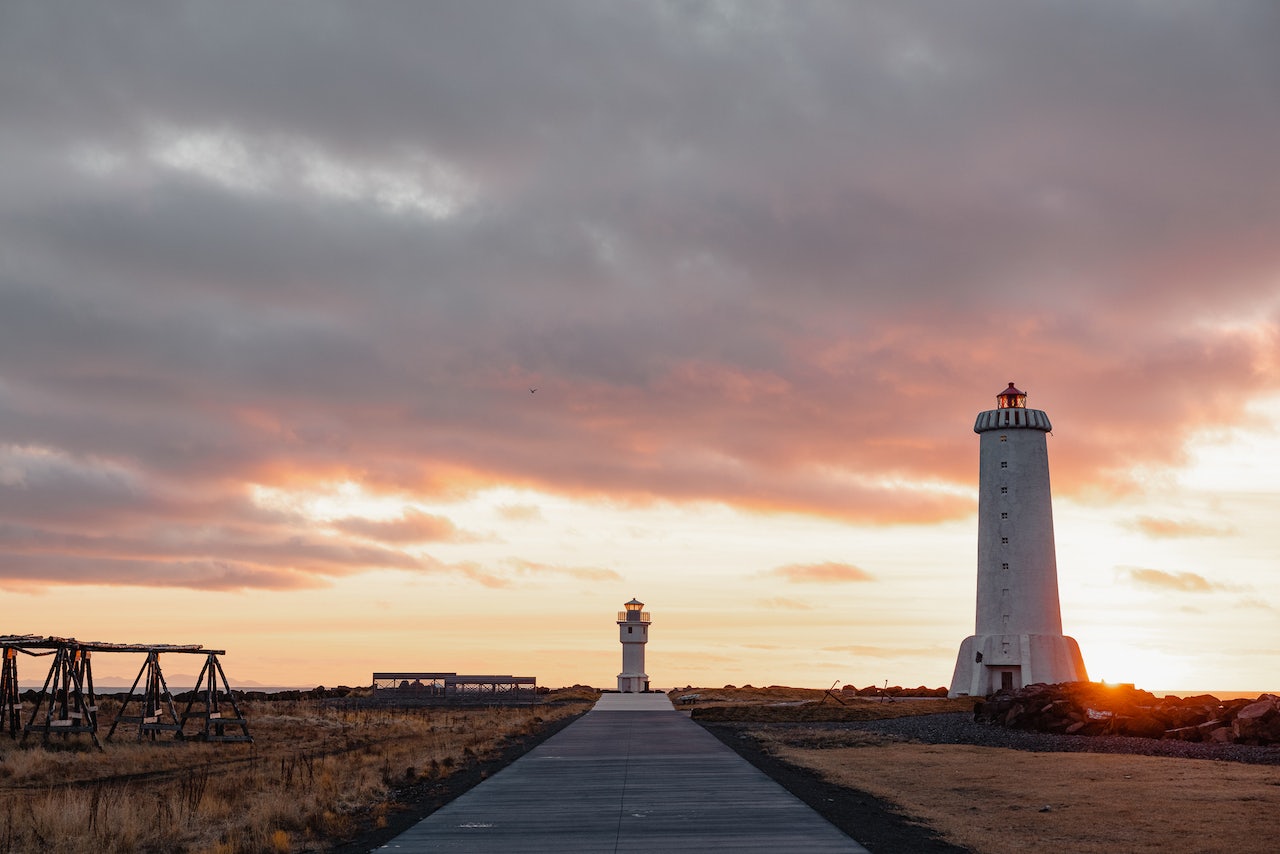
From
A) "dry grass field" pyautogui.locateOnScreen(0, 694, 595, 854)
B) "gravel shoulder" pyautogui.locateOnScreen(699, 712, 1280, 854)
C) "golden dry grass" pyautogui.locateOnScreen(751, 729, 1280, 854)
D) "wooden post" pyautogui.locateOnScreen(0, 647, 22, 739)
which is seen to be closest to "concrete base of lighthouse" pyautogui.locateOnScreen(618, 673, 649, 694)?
"dry grass field" pyautogui.locateOnScreen(0, 694, 595, 854)

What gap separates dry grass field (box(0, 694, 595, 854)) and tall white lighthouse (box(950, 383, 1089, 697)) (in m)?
22.1

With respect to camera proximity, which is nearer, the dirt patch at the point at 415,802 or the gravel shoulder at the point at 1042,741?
the dirt patch at the point at 415,802

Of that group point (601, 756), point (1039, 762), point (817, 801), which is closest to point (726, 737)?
point (601, 756)

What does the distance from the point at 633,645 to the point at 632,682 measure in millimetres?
3599

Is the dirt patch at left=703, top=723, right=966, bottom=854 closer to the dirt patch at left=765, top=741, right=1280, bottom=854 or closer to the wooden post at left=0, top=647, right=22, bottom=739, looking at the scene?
the dirt patch at left=765, top=741, right=1280, bottom=854

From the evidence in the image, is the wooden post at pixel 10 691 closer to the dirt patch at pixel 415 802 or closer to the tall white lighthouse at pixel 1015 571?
the dirt patch at pixel 415 802

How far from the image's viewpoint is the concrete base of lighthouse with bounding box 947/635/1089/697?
165 ft

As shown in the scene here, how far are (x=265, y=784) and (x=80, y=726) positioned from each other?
17142 millimetres

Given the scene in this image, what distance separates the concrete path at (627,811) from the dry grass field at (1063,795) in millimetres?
2090

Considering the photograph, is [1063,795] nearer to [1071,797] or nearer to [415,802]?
[1071,797]

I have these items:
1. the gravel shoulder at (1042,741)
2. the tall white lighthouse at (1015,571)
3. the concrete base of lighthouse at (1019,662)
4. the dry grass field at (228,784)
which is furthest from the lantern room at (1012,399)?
the dry grass field at (228,784)

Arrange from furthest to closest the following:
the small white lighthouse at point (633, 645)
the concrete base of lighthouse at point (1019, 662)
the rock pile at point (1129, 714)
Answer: the small white lighthouse at point (633, 645)
the concrete base of lighthouse at point (1019, 662)
the rock pile at point (1129, 714)

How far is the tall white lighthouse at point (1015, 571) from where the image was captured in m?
50.8

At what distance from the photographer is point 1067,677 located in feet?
166
